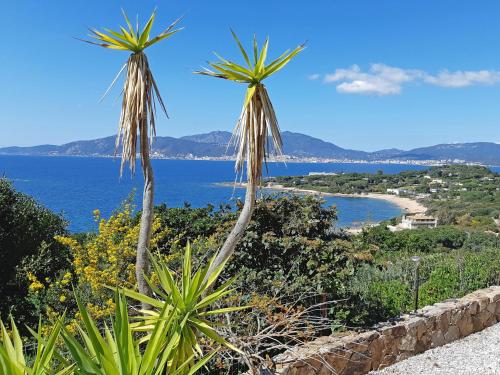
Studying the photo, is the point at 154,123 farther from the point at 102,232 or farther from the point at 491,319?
the point at 491,319

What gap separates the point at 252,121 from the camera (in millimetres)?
3836

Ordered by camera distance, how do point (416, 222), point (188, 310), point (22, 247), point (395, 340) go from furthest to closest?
point (416, 222) → point (22, 247) → point (395, 340) → point (188, 310)

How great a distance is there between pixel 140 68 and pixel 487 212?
51789 millimetres

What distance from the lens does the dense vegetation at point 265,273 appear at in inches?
183

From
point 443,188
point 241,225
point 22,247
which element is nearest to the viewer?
point 241,225

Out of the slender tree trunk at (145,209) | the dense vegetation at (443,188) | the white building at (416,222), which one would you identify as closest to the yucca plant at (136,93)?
A: the slender tree trunk at (145,209)

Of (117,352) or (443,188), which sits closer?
(117,352)

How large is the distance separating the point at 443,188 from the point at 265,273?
82646mm

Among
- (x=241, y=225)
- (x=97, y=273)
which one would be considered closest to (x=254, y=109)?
(x=241, y=225)

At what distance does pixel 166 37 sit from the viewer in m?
4.09

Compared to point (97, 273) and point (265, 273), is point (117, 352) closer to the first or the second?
point (265, 273)

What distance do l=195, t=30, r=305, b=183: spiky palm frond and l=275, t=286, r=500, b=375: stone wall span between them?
72.3 inches

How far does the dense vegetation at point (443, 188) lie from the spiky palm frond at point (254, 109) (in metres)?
36.8

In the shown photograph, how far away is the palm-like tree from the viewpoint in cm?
381
